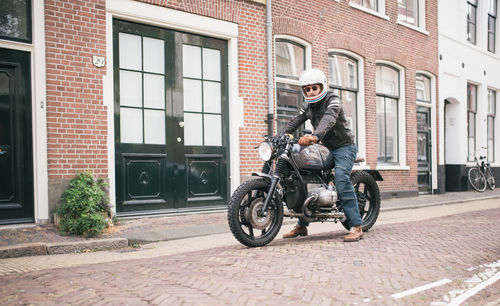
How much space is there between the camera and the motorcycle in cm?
489

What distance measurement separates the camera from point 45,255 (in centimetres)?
535

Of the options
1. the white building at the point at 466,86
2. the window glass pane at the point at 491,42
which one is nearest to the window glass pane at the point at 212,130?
the white building at the point at 466,86

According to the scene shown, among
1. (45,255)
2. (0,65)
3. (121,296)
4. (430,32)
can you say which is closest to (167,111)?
(0,65)

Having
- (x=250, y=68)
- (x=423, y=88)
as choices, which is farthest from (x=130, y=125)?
(x=423, y=88)

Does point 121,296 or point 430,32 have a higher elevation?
point 430,32

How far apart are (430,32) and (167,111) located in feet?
33.4

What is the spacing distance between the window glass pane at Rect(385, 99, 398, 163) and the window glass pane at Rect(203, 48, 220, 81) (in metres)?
6.32

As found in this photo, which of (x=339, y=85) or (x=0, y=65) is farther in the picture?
(x=339, y=85)

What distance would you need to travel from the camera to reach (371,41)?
40.9ft

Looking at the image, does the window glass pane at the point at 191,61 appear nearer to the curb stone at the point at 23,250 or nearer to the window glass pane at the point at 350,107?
the curb stone at the point at 23,250

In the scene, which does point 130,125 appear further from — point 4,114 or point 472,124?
point 472,124

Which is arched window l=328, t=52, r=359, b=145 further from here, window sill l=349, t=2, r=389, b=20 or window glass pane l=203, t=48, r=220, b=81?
window glass pane l=203, t=48, r=220, b=81

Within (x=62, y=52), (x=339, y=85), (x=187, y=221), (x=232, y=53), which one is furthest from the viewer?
(x=339, y=85)

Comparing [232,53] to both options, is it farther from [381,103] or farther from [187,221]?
[381,103]
